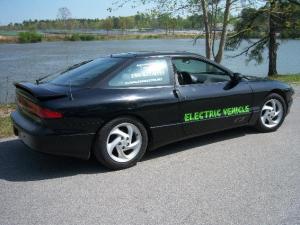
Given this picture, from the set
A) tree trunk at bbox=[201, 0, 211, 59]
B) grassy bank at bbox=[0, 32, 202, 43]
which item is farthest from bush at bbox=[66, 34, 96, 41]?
tree trunk at bbox=[201, 0, 211, 59]

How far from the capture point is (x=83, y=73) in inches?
215

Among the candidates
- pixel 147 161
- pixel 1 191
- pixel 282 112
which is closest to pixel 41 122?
pixel 1 191

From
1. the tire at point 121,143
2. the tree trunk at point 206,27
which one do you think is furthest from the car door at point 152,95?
the tree trunk at point 206,27

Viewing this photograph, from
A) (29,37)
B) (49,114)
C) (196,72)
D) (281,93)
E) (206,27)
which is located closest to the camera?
(49,114)

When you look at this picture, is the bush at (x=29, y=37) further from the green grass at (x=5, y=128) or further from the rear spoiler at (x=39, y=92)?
the rear spoiler at (x=39, y=92)

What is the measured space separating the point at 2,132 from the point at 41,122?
2373mm

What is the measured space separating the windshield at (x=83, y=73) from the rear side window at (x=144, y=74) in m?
0.21

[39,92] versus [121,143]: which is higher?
[39,92]

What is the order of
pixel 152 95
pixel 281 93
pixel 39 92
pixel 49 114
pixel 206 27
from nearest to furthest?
pixel 49 114 < pixel 39 92 < pixel 152 95 < pixel 281 93 < pixel 206 27

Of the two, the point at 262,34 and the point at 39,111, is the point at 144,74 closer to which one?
the point at 39,111

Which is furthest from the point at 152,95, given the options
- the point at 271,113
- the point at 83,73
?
the point at 271,113

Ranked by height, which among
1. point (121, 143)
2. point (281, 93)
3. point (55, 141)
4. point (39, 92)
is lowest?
point (121, 143)

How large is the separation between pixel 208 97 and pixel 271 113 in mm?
1516

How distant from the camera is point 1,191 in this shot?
439cm
